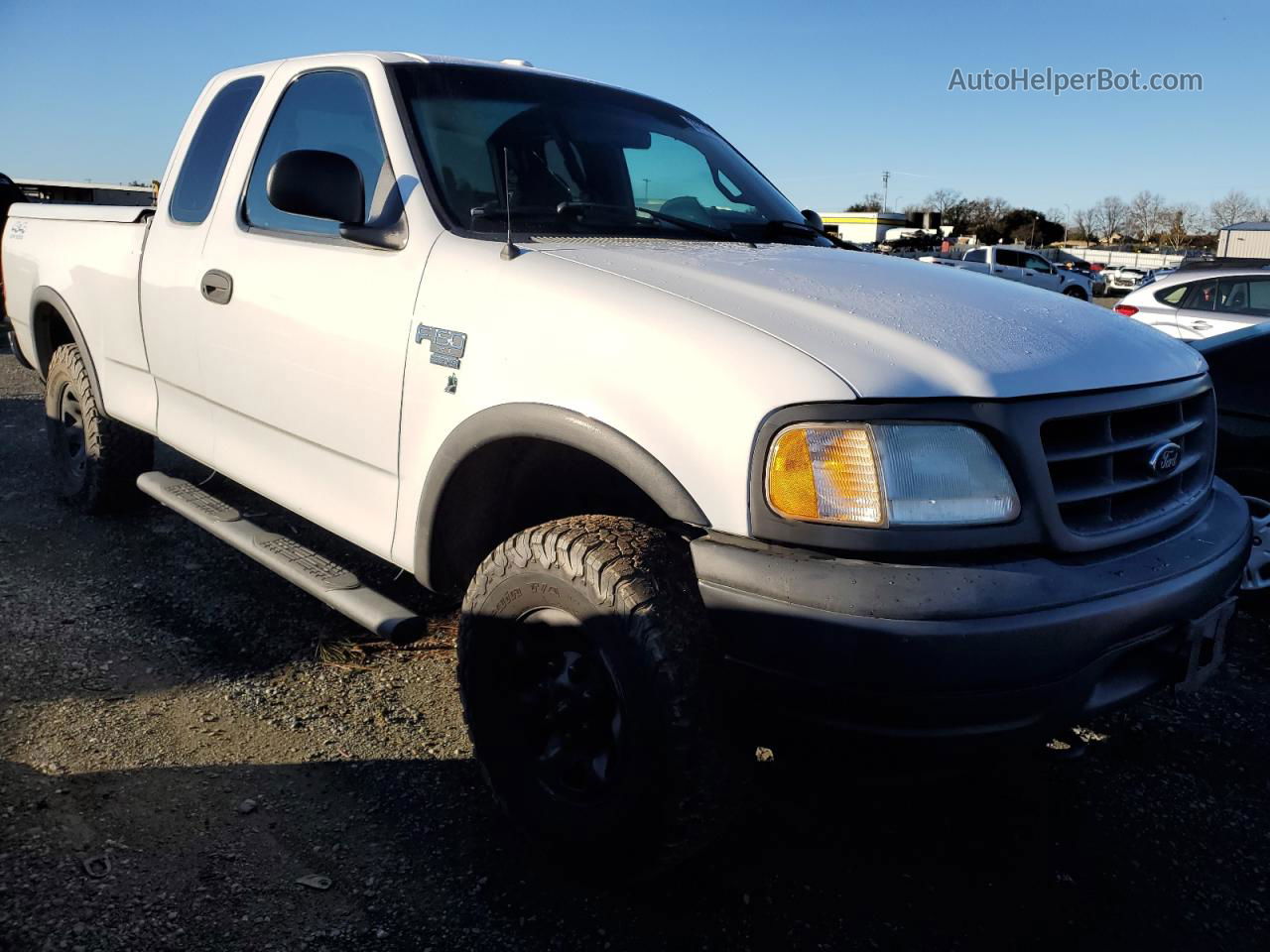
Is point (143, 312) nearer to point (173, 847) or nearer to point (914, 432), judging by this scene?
point (173, 847)

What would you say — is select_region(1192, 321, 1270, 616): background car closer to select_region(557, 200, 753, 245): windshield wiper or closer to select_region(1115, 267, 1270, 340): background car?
select_region(557, 200, 753, 245): windshield wiper

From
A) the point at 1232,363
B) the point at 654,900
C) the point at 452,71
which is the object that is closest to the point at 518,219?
the point at 452,71

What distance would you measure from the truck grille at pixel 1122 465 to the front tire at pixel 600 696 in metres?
0.79

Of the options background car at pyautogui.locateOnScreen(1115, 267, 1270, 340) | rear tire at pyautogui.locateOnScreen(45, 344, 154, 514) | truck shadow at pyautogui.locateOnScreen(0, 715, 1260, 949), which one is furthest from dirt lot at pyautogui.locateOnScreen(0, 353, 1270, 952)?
background car at pyautogui.locateOnScreen(1115, 267, 1270, 340)

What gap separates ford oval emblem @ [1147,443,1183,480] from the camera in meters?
2.17

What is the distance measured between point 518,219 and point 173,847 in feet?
6.05

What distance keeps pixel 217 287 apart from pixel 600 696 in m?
2.12

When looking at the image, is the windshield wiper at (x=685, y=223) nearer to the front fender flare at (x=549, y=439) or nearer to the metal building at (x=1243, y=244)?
the front fender flare at (x=549, y=439)

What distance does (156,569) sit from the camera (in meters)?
4.26

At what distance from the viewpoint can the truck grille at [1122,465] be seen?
2.00 metres

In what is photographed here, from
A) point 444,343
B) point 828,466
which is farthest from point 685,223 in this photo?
point 828,466

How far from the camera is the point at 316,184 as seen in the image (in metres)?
2.59

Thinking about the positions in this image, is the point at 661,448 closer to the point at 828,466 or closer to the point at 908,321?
the point at 828,466

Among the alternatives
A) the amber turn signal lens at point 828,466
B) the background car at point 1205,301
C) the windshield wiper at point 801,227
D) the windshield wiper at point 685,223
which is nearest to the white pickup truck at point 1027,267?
the background car at point 1205,301
